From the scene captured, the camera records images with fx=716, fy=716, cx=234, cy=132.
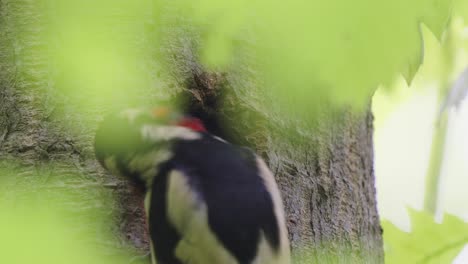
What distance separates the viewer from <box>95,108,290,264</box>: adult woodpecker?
1.01m

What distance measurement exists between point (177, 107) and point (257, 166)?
277 mm

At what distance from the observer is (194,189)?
107 centimetres

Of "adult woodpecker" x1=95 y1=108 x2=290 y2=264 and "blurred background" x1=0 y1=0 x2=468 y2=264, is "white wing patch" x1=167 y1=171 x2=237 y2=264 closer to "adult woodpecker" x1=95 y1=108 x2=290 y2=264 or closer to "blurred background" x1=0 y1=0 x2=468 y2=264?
"adult woodpecker" x1=95 y1=108 x2=290 y2=264

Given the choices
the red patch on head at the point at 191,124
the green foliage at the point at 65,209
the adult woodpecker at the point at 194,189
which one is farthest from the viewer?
the red patch on head at the point at 191,124

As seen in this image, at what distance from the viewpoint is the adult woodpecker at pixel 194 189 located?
3.32 ft

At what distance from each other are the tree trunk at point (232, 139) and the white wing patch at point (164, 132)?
0.09 m

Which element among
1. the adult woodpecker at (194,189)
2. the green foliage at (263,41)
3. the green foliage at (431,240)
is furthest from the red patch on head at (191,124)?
the green foliage at (431,240)

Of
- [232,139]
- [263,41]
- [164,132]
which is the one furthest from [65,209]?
[263,41]

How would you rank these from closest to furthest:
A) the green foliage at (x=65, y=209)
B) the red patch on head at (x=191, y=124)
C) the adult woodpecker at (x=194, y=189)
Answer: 1. the adult woodpecker at (x=194, y=189)
2. the green foliage at (x=65, y=209)
3. the red patch on head at (x=191, y=124)

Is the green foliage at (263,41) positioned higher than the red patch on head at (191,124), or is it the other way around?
the green foliage at (263,41)

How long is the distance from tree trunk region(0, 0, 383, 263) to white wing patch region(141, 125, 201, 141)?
0.31 ft

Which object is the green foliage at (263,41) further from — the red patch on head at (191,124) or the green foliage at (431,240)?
the green foliage at (431,240)

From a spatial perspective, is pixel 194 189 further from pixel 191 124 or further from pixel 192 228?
pixel 191 124

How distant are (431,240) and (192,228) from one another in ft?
1.92
